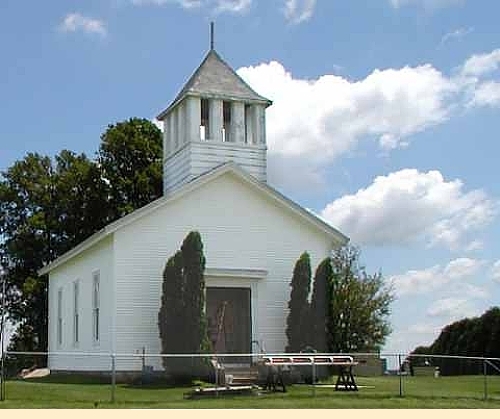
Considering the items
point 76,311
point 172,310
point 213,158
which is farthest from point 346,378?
point 76,311

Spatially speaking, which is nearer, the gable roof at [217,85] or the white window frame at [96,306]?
the white window frame at [96,306]

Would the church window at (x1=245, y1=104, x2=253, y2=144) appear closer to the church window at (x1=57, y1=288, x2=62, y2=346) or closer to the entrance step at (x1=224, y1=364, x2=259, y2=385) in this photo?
the entrance step at (x1=224, y1=364, x2=259, y2=385)

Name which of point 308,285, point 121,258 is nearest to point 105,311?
point 121,258

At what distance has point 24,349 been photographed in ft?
164

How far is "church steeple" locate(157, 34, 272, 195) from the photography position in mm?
33062

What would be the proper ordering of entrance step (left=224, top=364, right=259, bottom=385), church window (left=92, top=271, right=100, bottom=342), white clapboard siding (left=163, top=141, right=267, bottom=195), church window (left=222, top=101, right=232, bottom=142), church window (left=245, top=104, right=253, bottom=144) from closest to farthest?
entrance step (left=224, top=364, right=259, bottom=385) → church window (left=92, top=271, right=100, bottom=342) → white clapboard siding (left=163, top=141, right=267, bottom=195) → church window (left=245, top=104, right=253, bottom=144) → church window (left=222, top=101, right=232, bottom=142)

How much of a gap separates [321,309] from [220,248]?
379 cm

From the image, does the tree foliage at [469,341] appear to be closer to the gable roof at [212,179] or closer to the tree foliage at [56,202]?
the gable roof at [212,179]

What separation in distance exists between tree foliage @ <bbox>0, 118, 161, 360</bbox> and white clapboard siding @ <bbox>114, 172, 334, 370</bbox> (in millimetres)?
18820

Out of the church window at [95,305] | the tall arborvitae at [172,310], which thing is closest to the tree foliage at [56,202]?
the church window at [95,305]

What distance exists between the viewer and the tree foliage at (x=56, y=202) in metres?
49.6

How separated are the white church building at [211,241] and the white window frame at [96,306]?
0.03 metres

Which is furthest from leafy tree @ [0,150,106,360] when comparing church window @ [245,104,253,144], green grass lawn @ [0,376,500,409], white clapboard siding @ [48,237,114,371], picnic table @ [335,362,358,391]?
picnic table @ [335,362,358,391]

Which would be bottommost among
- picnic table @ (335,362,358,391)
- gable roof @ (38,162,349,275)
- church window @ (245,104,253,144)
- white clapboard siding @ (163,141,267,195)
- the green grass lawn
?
the green grass lawn
